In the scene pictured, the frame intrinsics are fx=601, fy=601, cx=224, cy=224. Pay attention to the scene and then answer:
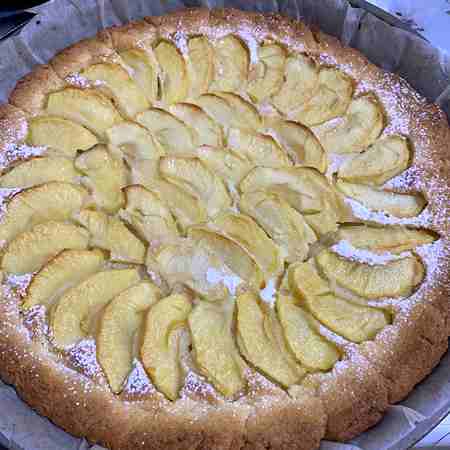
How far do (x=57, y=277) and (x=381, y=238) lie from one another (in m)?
1.21

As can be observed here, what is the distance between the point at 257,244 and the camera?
2.22 m

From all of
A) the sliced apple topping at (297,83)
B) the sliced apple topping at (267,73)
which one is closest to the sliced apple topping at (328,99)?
the sliced apple topping at (297,83)

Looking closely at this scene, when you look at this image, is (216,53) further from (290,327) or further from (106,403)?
(106,403)

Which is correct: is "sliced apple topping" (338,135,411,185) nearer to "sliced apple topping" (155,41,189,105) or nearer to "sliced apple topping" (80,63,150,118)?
"sliced apple topping" (155,41,189,105)

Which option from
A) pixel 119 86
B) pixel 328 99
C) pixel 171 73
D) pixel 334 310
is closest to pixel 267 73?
pixel 328 99

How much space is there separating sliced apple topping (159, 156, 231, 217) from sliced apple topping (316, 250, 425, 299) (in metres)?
0.45

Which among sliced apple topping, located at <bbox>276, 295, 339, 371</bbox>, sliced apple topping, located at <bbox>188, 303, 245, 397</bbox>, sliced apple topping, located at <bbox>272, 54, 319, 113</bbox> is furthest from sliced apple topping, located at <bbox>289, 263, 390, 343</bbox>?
sliced apple topping, located at <bbox>272, 54, 319, 113</bbox>

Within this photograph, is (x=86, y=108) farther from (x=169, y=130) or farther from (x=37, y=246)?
(x=37, y=246)

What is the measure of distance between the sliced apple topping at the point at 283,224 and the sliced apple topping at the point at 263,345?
280mm

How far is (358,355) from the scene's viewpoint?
6.92 ft

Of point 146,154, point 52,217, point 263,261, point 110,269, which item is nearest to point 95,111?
point 146,154

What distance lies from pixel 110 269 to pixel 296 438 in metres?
0.87

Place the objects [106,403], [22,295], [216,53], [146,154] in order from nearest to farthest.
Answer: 1. [106,403]
2. [22,295]
3. [146,154]
4. [216,53]

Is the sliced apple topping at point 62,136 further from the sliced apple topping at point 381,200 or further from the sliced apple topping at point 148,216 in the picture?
the sliced apple topping at point 381,200
